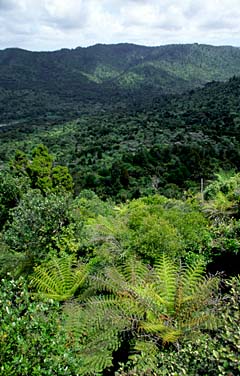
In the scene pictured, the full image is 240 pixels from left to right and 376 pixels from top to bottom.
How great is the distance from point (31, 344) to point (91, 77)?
6528 inches

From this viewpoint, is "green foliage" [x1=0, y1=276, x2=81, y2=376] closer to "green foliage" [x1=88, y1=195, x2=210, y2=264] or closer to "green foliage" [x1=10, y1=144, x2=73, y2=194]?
"green foliage" [x1=88, y1=195, x2=210, y2=264]

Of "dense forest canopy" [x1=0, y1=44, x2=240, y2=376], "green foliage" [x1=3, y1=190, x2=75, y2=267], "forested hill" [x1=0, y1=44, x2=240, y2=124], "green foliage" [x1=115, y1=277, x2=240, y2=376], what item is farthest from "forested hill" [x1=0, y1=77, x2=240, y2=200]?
"forested hill" [x1=0, y1=44, x2=240, y2=124]

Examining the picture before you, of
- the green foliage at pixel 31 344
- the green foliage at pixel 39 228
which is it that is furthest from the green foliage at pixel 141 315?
the green foliage at pixel 39 228

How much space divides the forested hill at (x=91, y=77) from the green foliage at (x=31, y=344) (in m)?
83.7

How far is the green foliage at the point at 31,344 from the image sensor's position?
2.75 metres

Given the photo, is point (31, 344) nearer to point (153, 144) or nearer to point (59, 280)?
point (59, 280)

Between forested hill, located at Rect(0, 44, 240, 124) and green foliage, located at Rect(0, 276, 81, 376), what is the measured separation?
8370 centimetres

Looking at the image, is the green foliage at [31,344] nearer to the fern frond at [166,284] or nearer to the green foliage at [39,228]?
the fern frond at [166,284]

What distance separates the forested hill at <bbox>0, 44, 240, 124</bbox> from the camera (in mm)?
104438

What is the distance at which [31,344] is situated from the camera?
2.89m

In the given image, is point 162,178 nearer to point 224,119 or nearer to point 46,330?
point 224,119

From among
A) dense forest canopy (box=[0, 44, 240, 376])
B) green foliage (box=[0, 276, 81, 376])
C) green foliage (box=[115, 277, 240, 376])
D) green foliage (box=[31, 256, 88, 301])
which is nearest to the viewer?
green foliage (box=[115, 277, 240, 376])

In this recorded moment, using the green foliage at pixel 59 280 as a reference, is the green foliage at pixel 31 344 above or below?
above

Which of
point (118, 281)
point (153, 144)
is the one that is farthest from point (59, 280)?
point (153, 144)
